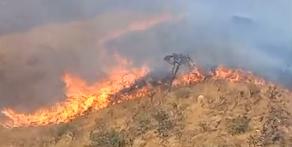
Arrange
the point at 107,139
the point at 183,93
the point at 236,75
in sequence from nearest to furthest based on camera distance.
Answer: the point at 107,139, the point at 183,93, the point at 236,75

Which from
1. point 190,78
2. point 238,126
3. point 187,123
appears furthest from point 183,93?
point 238,126

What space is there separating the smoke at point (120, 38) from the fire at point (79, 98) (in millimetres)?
657

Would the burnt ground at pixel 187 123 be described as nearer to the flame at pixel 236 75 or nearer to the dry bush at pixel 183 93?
the dry bush at pixel 183 93

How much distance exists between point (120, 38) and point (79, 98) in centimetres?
651

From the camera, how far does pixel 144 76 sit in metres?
37.7

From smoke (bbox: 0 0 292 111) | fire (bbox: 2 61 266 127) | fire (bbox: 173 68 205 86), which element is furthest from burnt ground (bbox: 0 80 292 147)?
smoke (bbox: 0 0 292 111)

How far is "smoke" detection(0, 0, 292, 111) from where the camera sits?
38.0 meters

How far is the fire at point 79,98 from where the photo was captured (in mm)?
35406

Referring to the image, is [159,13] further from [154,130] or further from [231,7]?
[154,130]

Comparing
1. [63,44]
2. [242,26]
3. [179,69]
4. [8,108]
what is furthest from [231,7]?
[8,108]

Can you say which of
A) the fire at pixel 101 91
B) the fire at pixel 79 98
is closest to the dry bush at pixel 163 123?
the fire at pixel 101 91

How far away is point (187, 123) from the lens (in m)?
33.2

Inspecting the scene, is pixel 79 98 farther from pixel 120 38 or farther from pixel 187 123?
pixel 187 123

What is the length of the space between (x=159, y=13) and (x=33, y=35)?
33.4 ft
